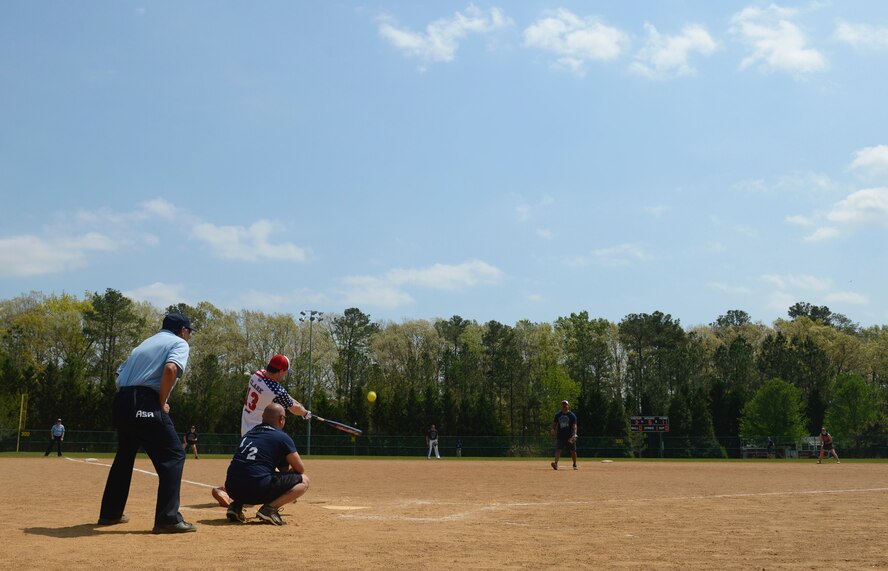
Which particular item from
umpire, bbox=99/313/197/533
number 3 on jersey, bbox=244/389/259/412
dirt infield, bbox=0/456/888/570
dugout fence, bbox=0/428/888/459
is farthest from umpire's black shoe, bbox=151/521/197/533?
dugout fence, bbox=0/428/888/459

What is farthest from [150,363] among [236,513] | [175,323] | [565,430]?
[565,430]

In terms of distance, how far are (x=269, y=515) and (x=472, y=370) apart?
7254 centimetres

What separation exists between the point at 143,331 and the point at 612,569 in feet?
229

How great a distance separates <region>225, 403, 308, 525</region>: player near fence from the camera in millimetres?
6898

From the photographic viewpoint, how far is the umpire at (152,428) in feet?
20.7

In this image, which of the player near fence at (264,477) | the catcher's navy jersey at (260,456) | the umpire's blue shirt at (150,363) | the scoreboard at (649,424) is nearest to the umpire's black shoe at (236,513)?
the player near fence at (264,477)

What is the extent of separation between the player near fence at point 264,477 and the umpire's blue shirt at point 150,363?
1.03 m

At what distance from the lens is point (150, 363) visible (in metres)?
6.57

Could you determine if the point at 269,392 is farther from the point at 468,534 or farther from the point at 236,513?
the point at 468,534

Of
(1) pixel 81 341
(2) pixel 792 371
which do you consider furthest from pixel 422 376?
(2) pixel 792 371

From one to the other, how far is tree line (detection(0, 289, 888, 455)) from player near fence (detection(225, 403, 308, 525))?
49.0 meters

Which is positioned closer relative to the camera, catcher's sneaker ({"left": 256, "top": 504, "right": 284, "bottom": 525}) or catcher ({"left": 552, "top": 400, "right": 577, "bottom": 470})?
catcher's sneaker ({"left": 256, "top": 504, "right": 284, "bottom": 525})

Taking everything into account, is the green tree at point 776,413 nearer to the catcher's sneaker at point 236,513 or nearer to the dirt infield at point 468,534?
the dirt infield at point 468,534

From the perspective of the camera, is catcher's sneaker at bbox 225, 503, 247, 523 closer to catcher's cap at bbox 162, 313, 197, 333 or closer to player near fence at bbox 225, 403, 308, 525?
player near fence at bbox 225, 403, 308, 525
